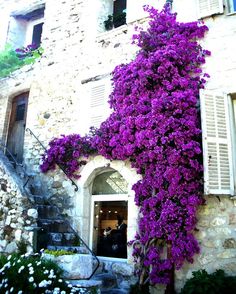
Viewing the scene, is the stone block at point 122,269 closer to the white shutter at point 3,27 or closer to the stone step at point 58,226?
the stone step at point 58,226

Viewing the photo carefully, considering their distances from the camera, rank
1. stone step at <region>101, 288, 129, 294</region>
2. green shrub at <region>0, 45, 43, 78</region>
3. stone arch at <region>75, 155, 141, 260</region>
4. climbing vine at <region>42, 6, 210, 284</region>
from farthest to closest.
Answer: green shrub at <region>0, 45, 43, 78</region>
stone arch at <region>75, 155, 141, 260</region>
stone step at <region>101, 288, 129, 294</region>
climbing vine at <region>42, 6, 210, 284</region>

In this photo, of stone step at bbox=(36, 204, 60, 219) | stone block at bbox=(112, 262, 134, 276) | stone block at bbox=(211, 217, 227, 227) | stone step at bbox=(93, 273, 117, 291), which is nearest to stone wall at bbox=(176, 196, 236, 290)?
stone block at bbox=(211, 217, 227, 227)

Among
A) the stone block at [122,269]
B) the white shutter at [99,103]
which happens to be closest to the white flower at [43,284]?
the stone block at [122,269]

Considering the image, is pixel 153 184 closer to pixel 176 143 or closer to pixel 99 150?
pixel 176 143

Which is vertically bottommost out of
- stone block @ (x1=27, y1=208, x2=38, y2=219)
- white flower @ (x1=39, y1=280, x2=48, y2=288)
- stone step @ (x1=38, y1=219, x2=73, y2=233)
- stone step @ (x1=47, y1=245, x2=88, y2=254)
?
white flower @ (x1=39, y1=280, x2=48, y2=288)

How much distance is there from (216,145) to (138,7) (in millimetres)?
4112

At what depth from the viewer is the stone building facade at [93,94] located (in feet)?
17.0

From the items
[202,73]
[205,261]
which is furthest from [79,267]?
[202,73]

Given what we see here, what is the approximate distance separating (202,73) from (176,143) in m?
1.66

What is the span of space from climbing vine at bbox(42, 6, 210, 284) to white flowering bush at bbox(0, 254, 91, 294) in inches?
62.5

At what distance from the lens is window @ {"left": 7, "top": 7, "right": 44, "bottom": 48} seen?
408 inches

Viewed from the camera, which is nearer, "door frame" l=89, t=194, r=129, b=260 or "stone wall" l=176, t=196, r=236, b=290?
"stone wall" l=176, t=196, r=236, b=290

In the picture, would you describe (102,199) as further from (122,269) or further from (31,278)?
(31,278)

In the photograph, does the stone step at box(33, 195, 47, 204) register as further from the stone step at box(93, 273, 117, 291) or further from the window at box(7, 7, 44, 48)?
the window at box(7, 7, 44, 48)
